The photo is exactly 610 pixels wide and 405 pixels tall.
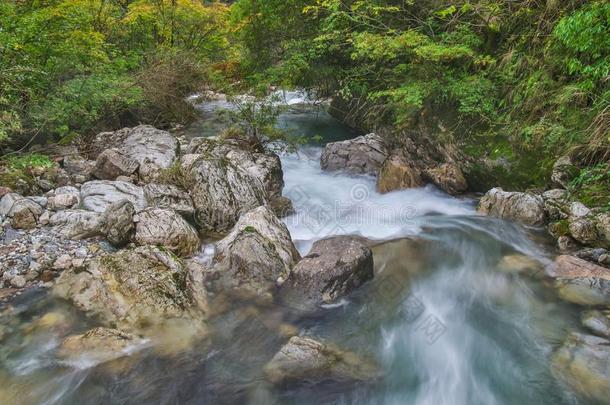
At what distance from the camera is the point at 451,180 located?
816 cm

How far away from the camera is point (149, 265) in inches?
196

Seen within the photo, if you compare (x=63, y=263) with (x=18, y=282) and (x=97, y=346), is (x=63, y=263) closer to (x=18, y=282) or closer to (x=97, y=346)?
(x=18, y=282)

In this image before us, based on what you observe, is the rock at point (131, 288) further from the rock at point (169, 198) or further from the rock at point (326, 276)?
the rock at point (169, 198)

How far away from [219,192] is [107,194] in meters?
1.82

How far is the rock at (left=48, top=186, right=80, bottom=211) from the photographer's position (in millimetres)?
6426

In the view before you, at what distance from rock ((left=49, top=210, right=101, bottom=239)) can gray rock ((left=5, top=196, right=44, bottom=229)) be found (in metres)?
0.22

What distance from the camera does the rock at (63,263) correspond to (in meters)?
5.43

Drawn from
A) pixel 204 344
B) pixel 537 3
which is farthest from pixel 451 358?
pixel 537 3

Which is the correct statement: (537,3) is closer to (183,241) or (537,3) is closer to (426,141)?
(426,141)

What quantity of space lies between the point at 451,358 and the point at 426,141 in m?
5.33

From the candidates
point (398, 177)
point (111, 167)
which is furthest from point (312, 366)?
point (111, 167)

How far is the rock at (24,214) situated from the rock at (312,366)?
4200 mm

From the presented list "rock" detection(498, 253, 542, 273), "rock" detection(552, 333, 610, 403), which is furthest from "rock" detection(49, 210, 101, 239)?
"rock" detection(552, 333, 610, 403)

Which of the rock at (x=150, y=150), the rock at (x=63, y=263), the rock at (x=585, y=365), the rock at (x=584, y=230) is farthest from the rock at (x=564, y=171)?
the rock at (x=63, y=263)
